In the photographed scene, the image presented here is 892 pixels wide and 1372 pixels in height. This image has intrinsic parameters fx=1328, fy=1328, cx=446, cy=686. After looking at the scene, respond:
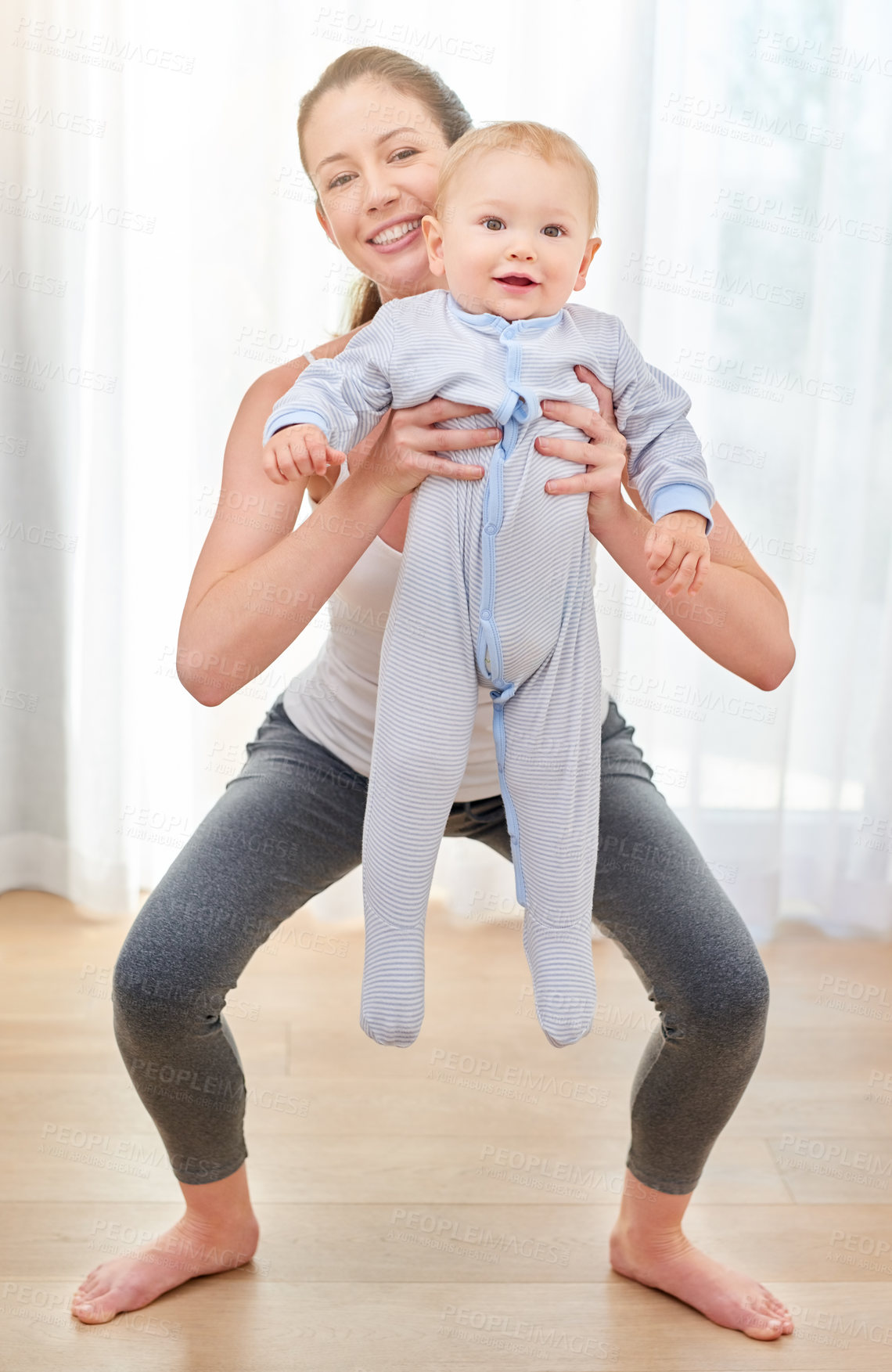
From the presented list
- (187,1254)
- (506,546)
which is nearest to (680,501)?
(506,546)

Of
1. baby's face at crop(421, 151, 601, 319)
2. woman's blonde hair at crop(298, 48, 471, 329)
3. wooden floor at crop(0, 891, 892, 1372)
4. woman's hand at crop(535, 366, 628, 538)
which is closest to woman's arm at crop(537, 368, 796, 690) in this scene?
woman's hand at crop(535, 366, 628, 538)

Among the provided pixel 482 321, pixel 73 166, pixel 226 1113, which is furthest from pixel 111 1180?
pixel 73 166

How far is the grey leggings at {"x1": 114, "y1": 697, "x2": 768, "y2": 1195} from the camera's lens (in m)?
1.50

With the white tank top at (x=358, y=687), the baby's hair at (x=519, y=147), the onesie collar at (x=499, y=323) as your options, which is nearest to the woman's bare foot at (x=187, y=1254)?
the white tank top at (x=358, y=687)

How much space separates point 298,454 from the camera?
3.85 ft

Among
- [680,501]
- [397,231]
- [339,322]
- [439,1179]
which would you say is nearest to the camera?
[680,501]

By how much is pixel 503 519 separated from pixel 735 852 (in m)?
1.55

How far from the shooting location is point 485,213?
1.26 metres

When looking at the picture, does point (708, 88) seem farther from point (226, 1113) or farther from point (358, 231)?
point (226, 1113)

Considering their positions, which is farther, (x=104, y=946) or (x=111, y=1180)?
(x=104, y=946)

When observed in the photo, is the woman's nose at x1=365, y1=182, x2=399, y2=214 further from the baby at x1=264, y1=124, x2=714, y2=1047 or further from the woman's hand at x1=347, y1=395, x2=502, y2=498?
the woman's hand at x1=347, y1=395, x2=502, y2=498

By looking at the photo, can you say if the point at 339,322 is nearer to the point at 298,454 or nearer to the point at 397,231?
the point at 397,231

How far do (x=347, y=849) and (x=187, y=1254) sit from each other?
0.55 metres

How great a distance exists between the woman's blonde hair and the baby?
0.34 m
